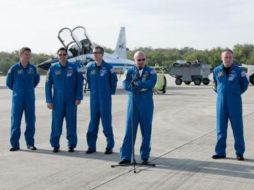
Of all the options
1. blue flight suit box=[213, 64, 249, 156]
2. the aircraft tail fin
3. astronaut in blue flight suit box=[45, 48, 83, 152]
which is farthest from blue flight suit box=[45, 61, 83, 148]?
the aircraft tail fin

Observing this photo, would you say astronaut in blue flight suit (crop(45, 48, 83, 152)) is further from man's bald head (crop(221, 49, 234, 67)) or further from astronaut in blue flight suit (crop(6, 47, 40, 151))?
man's bald head (crop(221, 49, 234, 67))

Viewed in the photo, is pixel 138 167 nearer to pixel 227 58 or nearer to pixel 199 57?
pixel 227 58

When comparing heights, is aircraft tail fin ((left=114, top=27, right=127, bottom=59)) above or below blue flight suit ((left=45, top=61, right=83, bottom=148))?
above

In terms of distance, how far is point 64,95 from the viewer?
9.30m

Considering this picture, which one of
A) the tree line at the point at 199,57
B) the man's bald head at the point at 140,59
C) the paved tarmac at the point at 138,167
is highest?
the tree line at the point at 199,57

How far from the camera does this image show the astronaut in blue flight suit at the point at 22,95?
962 cm

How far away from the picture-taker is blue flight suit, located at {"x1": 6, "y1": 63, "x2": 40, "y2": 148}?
31.6 feet

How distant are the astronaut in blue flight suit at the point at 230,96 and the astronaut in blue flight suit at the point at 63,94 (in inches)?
102

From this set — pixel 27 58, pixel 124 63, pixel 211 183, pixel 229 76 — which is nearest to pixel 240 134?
pixel 229 76

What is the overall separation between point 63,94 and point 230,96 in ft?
9.90

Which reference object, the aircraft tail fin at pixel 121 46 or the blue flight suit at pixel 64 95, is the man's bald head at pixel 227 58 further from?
the aircraft tail fin at pixel 121 46

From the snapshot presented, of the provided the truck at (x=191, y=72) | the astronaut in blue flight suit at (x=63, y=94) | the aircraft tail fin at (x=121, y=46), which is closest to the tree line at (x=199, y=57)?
the aircraft tail fin at (x=121, y=46)

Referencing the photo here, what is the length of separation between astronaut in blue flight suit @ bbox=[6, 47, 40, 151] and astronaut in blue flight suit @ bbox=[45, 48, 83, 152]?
19.5 inches

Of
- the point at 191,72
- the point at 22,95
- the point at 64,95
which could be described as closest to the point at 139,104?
the point at 64,95
